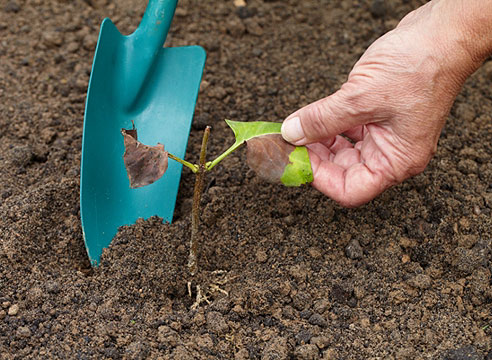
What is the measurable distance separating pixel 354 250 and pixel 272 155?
1.49ft

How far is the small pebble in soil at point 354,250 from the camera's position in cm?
172

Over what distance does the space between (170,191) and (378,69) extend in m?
0.77

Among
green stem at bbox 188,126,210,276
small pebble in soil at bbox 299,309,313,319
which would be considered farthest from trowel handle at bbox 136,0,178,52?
small pebble in soil at bbox 299,309,313,319

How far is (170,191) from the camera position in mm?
1839

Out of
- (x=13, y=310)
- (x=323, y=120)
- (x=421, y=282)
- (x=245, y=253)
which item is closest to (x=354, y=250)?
(x=421, y=282)

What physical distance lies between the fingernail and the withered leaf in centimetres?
36

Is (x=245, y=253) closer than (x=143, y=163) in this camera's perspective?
No

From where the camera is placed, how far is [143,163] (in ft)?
4.55

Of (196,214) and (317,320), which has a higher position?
Result: (196,214)

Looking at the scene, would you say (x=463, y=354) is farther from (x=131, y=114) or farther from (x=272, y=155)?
(x=131, y=114)

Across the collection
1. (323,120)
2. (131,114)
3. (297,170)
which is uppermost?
(323,120)

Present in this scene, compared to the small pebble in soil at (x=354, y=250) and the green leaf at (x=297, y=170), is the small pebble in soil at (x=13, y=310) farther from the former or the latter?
the small pebble in soil at (x=354, y=250)

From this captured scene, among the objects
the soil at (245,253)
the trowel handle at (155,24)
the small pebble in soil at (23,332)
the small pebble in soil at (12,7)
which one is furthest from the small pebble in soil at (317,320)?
the small pebble in soil at (12,7)

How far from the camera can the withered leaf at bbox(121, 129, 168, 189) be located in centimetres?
138
